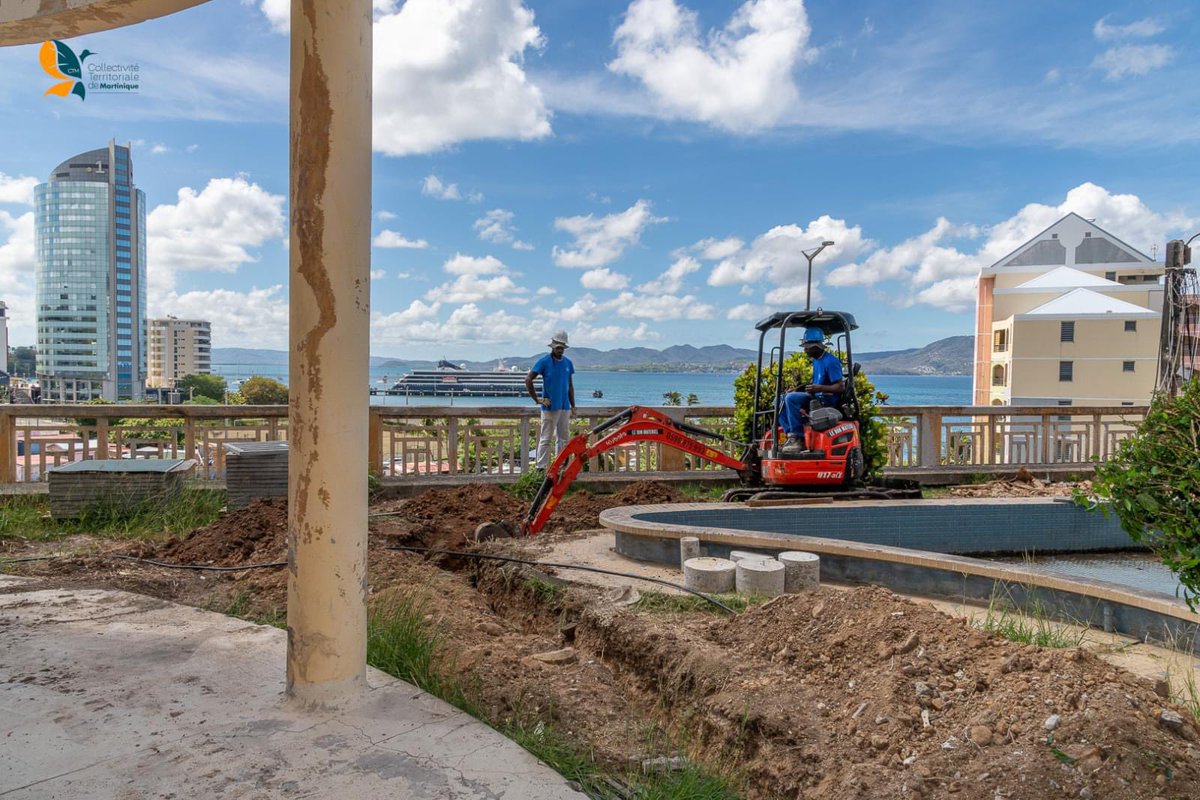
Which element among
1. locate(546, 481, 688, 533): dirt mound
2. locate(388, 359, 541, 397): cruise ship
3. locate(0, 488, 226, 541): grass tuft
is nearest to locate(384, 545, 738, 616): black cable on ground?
locate(546, 481, 688, 533): dirt mound

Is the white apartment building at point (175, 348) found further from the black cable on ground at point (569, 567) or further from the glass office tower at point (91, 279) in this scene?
the black cable on ground at point (569, 567)

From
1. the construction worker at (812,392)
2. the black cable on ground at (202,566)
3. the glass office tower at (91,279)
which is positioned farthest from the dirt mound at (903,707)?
the glass office tower at (91,279)

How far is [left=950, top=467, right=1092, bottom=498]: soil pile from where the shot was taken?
351 inches

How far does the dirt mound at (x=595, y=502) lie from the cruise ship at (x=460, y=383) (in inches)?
1042

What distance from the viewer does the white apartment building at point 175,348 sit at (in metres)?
87.2

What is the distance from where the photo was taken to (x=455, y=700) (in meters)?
3.29

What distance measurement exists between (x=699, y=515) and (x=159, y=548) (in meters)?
4.65

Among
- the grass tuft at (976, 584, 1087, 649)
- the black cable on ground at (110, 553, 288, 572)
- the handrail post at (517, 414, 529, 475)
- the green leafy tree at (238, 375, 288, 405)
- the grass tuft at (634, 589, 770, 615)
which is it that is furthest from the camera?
the green leafy tree at (238, 375, 288, 405)

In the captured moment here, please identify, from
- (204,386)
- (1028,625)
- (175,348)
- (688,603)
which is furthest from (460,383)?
(175,348)

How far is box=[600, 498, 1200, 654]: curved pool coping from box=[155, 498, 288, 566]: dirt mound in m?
2.81

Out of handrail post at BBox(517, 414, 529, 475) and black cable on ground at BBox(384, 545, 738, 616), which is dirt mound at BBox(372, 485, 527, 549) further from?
handrail post at BBox(517, 414, 529, 475)

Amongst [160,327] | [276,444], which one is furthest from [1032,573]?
[160,327]

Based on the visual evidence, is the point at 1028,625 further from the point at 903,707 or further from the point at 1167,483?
the point at 903,707

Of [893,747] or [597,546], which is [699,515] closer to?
[597,546]
